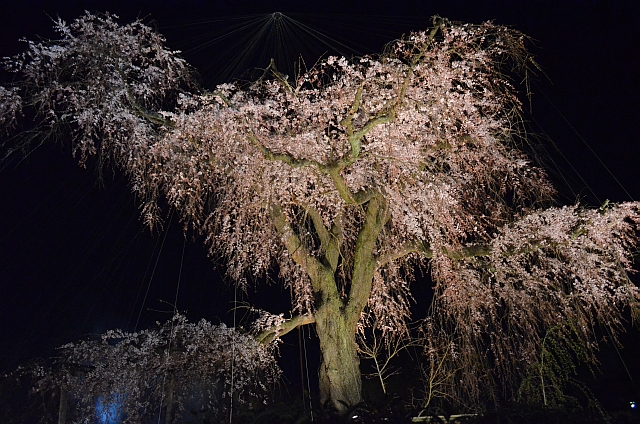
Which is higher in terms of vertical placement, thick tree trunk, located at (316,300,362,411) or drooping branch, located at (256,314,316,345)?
drooping branch, located at (256,314,316,345)

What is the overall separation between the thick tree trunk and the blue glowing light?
3662mm

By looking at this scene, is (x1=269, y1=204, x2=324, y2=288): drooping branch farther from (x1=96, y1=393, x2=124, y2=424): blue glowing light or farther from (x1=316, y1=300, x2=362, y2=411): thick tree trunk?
(x1=96, y1=393, x2=124, y2=424): blue glowing light

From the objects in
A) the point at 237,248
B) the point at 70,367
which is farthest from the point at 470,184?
the point at 70,367

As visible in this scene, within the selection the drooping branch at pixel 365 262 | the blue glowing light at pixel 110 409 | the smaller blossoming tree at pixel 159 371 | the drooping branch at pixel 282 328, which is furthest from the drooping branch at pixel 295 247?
the blue glowing light at pixel 110 409

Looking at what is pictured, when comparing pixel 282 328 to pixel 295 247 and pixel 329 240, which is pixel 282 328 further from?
pixel 329 240

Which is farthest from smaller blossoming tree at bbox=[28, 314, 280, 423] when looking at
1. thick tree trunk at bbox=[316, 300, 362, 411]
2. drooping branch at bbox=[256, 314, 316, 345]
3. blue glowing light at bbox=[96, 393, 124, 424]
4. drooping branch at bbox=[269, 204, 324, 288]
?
drooping branch at bbox=[269, 204, 324, 288]

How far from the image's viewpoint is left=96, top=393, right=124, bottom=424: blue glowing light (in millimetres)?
8656

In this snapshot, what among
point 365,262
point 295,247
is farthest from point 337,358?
point 295,247

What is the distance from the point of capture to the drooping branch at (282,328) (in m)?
7.24

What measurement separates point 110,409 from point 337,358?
14.9 feet

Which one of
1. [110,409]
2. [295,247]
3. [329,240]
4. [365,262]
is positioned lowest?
[110,409]

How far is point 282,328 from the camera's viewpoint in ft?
24.0

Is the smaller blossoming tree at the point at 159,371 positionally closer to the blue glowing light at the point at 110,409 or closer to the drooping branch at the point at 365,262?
the blue glowing light at the point at 110,409

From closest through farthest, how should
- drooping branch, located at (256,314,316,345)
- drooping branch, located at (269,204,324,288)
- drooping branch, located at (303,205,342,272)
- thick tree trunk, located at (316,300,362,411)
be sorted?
1. thick tree trunk, located at (316,300,362,411)
2. drooping branch, located at (269,204,324,288)
3. drooping branch, located at (303,205,342,272)
4. drooping branch, located at (256,314,316,345)
